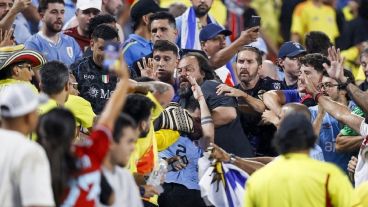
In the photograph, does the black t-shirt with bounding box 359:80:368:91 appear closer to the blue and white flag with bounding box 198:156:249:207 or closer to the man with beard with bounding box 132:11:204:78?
the man with beard with bounding box 132:11:204:78

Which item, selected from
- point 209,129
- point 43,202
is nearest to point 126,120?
point 43,202

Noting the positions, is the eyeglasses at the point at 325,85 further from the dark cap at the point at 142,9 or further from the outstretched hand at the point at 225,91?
the dark cap at the point at 142,9

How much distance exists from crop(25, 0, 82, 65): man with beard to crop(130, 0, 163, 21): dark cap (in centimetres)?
104

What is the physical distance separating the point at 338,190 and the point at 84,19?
7024 mm

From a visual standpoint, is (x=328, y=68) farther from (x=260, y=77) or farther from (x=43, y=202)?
(x=43, y=202)

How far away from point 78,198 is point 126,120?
738mm

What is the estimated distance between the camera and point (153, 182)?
1140cm

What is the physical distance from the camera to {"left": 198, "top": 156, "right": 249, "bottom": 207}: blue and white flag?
1244 cm

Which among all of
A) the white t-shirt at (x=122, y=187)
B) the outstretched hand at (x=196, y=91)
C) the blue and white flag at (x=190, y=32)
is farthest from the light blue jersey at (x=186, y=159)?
the white t-shirt at (x=122, y=187)

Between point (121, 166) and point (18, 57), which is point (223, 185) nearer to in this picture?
point (18, 57)

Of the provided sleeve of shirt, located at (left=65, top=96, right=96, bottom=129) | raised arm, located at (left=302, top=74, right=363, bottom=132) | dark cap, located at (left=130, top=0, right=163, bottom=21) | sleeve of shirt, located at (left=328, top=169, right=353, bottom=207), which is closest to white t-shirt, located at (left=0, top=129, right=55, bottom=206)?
sleeve of shirt, located at (left=328, top=169, right=353, bottom=207)

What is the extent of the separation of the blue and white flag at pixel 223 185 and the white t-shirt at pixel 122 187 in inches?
125

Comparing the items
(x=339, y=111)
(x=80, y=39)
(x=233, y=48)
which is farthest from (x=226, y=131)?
(x=80, y=39)

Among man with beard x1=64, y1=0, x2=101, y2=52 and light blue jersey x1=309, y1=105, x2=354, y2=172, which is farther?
man with beard x1=64, y1=0, x2=101, y2=52
